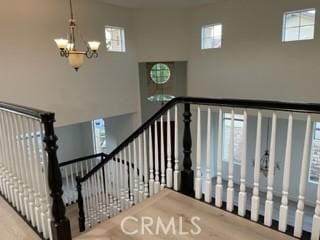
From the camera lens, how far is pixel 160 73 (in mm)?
9117

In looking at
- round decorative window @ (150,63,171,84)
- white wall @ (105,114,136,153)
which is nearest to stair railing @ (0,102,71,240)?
white wall @ (105,114,136,153)

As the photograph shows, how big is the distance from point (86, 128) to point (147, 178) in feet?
25.6

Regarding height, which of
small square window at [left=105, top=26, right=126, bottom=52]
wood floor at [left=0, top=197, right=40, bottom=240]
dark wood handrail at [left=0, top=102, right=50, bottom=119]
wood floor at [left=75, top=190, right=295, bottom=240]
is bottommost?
wood floor at [left=0, top=197, right=40, bottom=240]

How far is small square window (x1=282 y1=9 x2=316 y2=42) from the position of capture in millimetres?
4770

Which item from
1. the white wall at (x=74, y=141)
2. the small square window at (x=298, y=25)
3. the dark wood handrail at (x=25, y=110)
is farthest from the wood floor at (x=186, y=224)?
the white wall at (x=74, y=141)

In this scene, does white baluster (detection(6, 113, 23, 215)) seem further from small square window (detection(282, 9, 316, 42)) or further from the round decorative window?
the round decorative window

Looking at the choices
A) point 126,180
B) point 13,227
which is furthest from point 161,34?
point 13,227

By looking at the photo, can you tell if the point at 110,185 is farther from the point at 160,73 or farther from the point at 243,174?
the point at 160,73

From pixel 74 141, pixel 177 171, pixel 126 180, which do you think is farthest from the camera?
pixel 74 141

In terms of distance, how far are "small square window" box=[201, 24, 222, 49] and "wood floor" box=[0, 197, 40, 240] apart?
17.4 ft

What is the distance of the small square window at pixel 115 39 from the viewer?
6141mm

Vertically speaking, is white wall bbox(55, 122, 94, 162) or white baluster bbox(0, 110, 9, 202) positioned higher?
white baluster bbox(0, 110, 9, 202)

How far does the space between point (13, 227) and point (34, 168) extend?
0.73m

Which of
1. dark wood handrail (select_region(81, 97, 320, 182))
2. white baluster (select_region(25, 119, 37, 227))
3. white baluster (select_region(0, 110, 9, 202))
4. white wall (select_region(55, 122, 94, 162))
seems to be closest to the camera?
dark wood handrail (select_region(81, 97, 320, 182))
